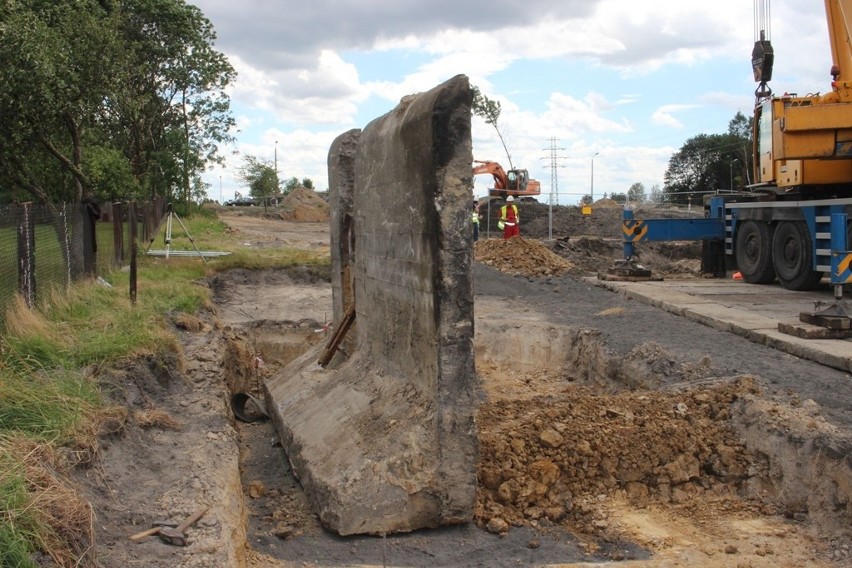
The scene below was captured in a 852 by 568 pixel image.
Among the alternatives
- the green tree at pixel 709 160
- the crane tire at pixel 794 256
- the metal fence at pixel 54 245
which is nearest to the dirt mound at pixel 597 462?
the metal fence at pixel 54 245

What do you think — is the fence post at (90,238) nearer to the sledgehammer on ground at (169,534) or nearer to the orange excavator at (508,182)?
the sledgehammer on ground at (169,534)

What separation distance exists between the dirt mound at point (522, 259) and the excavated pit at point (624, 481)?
37.4 ft

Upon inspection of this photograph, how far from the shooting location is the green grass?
12.5ft

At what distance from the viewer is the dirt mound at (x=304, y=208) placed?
155ft

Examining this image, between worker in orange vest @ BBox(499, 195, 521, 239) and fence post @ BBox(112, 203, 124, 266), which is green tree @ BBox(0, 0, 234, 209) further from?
worker in orange vest @ BBox(499, 195, 521, 239)

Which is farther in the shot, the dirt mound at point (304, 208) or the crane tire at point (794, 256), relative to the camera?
the dirt mound at point (304, 208)

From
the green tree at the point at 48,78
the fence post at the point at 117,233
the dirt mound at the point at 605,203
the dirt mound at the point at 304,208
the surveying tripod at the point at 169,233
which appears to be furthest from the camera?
the dirt mound at the point at 304,208

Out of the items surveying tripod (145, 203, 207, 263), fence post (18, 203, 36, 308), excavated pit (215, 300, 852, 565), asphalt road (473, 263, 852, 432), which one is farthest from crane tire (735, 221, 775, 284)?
fence post (18, 203, 36, 308)

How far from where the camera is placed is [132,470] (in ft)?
18.5

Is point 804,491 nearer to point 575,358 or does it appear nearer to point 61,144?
point 575,358

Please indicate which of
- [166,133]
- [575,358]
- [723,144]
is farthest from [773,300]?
[723,144]

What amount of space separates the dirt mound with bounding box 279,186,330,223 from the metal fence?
30387mm

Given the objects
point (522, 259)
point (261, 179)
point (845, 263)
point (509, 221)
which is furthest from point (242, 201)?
point (845, 263)

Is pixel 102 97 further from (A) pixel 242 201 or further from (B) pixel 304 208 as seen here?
(A) pixel 242 201
